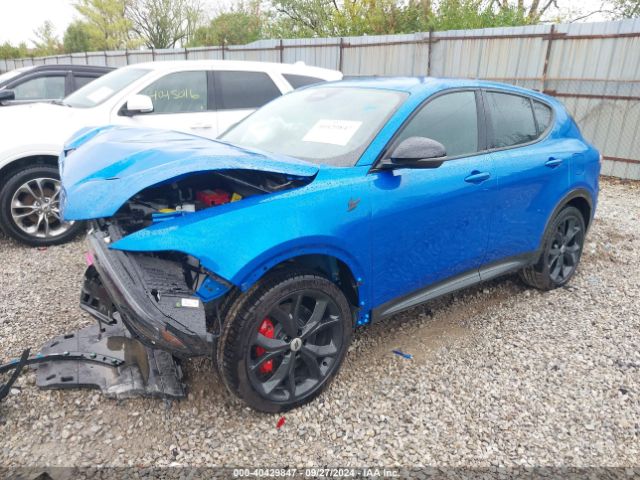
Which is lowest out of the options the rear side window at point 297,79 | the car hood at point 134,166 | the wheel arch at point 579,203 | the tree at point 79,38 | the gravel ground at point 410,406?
the gravel ground at point 410,406

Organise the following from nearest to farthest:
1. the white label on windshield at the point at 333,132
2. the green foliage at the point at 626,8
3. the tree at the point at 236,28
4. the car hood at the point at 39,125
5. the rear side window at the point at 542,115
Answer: the white label on windshield at the point at 333,132 < the rear side window at the point at 542,115 < the car hood at the point at 39,125 < the green foliage at the point at 626,8 < the tree at the point at 236,28

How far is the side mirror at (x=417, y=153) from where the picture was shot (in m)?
2.59

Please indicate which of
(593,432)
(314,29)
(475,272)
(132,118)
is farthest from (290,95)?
(314,29)

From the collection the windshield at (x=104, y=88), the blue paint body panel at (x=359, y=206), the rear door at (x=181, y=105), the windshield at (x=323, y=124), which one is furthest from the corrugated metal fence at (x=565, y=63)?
the windshield at (x=323, y=124)

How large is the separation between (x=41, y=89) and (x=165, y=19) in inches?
1108

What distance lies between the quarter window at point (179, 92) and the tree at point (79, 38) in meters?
34.9

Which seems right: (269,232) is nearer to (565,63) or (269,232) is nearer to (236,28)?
(565,63)

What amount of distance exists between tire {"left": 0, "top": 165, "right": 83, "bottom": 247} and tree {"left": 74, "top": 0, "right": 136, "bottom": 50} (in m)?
34.4

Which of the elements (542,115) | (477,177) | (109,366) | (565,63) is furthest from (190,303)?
(565,63)

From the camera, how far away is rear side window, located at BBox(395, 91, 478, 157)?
3.01 m

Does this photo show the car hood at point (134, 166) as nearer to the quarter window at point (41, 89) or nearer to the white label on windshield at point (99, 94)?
the white label on windshield at point (99, 94)

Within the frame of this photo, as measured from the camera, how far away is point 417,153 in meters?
2.58

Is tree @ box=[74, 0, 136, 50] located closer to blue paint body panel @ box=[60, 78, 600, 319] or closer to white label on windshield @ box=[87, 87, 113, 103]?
white label on windshield @ box=[87, 87, 113, 103]

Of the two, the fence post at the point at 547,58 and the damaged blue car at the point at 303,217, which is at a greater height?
the fence post at the point at 547,58
